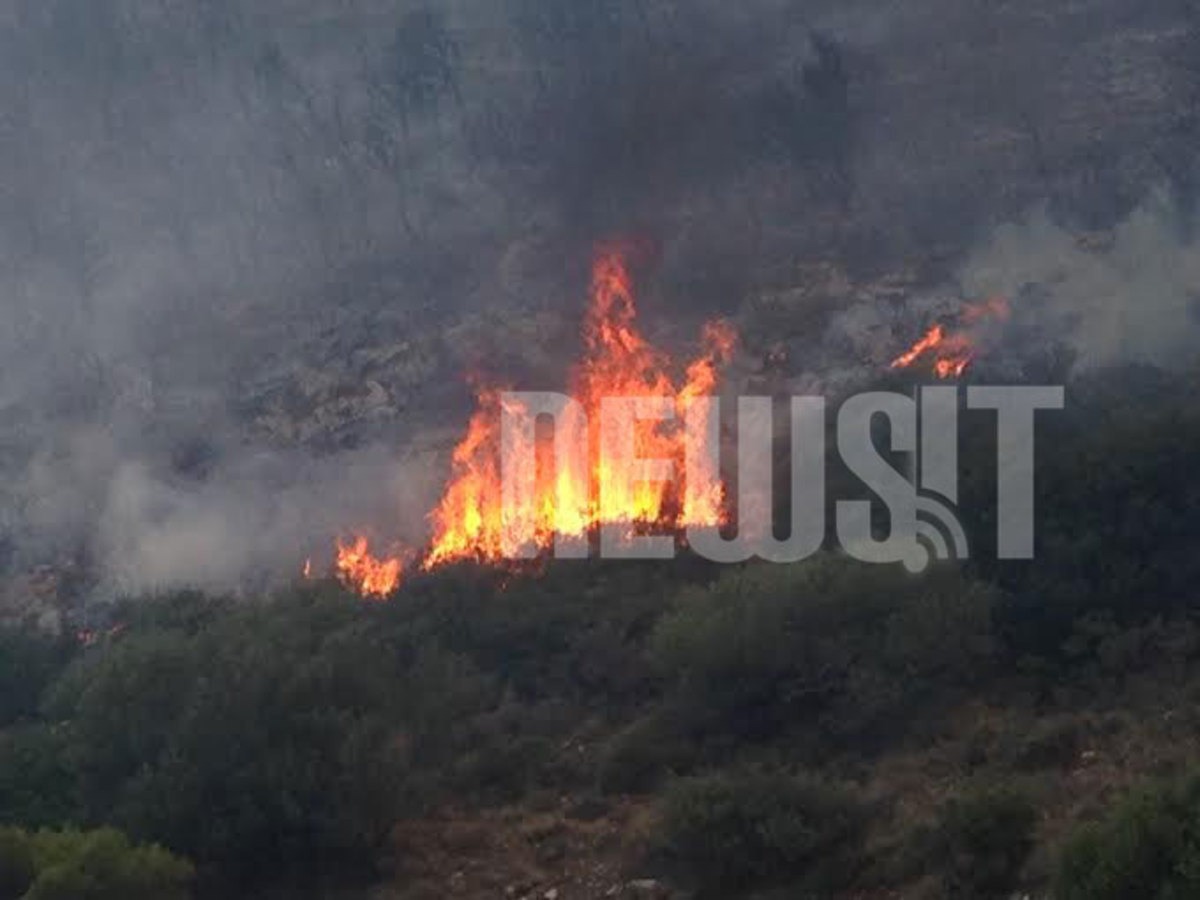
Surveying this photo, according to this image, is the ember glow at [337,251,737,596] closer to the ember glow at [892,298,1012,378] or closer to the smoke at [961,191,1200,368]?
the ember glow at [892,298,1012,378]

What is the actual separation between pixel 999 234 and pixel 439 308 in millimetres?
18785

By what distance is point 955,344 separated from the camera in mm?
41156

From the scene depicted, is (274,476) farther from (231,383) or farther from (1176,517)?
(1176,517)

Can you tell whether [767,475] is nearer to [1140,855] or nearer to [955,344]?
[955,344]

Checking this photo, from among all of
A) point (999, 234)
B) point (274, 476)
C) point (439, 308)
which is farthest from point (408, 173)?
point (999, 234)

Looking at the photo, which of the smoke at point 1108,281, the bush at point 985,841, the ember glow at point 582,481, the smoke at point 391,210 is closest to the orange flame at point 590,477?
the ember glow at point 582,481

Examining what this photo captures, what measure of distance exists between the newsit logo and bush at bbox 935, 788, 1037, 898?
10.4 m

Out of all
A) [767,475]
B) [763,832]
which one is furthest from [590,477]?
[763,832]

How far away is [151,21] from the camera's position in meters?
71.9

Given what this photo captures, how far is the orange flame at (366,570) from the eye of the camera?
3281 centimetres

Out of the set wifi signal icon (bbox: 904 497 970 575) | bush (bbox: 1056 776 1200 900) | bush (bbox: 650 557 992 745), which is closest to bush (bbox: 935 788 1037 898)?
bush (bbox: 1056 776 1200 900)

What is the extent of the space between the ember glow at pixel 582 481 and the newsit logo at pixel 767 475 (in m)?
0.06

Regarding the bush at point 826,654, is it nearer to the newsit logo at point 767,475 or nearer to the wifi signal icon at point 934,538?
the wifi signal icon at point 934,538

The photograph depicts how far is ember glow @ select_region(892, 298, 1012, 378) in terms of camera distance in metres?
38.9
